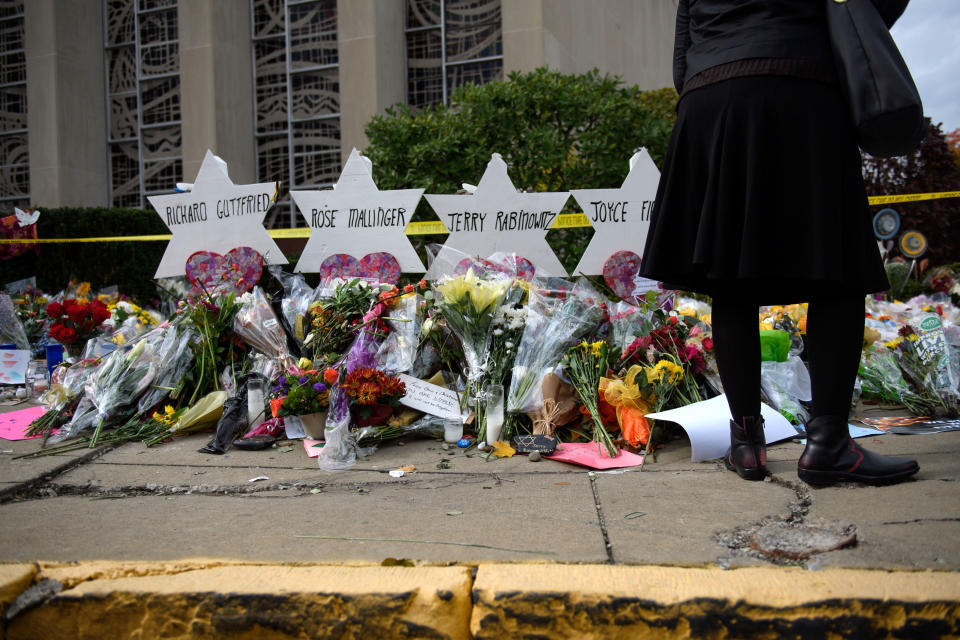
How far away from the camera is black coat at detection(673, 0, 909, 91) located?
2.17 m

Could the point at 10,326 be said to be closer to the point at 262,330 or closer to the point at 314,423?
the point at 262,330

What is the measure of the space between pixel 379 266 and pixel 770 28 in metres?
2.90

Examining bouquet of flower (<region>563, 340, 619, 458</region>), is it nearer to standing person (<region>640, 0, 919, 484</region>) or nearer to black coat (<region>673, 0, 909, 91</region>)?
standing person (<region>640, 0, 919, 484</region>)

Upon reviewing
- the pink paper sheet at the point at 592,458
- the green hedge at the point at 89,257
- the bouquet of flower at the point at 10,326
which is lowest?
the pink paper sheet at the point at 592,458

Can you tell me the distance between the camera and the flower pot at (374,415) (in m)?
3.33

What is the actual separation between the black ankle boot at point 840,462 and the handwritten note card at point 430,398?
1.63 metres

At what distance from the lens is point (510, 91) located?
691 centimetres

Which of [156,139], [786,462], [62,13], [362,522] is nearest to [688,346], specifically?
[786,462]

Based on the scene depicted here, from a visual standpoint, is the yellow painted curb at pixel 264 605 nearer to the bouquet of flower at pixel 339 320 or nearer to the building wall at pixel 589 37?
the bouquet of flower at pixel 339 320

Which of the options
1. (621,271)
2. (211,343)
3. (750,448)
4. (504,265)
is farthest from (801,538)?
(211,343)

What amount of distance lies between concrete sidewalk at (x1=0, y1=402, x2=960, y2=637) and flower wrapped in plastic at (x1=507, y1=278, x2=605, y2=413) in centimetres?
46

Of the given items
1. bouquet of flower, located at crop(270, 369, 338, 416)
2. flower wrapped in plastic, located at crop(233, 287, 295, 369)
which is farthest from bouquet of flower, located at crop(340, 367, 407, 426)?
flower wrapped in plastic, located at crop(233, 287, 295, 369)

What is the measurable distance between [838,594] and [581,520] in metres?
0.76

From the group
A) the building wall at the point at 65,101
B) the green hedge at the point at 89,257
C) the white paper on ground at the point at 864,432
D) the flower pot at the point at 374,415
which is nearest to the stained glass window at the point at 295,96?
the building wall at the point at 65,101
